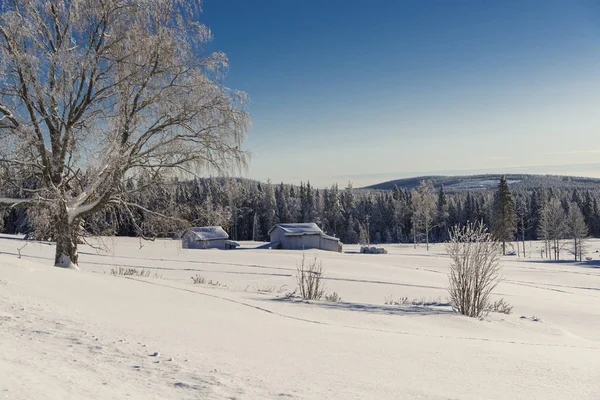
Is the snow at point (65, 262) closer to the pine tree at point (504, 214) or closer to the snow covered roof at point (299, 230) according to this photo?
the snow covered roof at point (299, 230)

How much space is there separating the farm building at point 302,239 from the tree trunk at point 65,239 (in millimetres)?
42406

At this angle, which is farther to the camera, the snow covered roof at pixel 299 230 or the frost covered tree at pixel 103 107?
the snow covered roof at pixel 299 230

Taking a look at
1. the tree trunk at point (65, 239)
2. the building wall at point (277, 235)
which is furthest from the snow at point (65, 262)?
the building wall at point (277, 235)

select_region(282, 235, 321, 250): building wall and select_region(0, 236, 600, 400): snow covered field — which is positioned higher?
select_region(282, 235, 321, 250): building wall

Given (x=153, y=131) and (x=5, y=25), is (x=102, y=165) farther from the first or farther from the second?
(x=5, y=25)

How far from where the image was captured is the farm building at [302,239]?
54.1 m

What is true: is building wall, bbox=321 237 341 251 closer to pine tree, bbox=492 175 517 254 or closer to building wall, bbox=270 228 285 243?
building wall, bbox=270 228 285 243

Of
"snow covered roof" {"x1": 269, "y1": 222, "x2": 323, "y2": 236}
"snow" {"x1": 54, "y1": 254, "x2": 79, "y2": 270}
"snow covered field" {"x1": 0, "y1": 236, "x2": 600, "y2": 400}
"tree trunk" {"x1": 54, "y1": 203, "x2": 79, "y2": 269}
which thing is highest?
"snow covered roof" {"x1": 269, "y1": 222, "x2": 323, "y2": 236}

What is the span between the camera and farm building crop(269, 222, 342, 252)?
54.1 meters

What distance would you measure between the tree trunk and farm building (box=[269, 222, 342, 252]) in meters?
42.4

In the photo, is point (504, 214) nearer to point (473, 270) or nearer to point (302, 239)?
point (302, 239)

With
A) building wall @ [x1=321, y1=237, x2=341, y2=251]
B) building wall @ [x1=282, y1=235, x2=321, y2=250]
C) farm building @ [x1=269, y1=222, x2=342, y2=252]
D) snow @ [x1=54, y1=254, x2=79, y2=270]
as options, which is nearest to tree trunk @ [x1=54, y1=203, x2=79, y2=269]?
snow @ [x1=54, y1=254, x2=79, y2=270]

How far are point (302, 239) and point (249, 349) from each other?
164ft

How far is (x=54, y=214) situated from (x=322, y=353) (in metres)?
7.82
